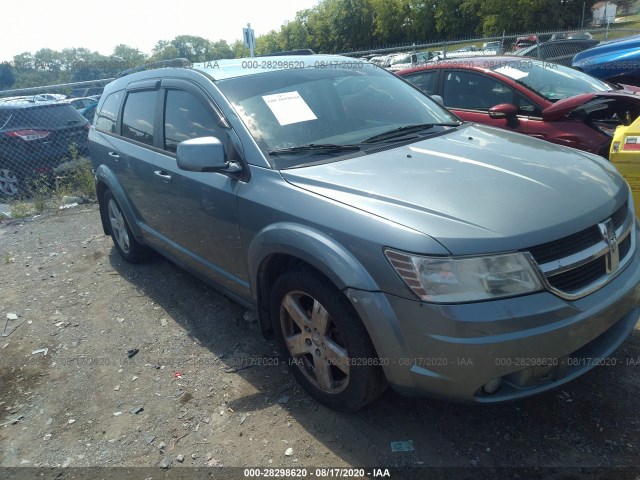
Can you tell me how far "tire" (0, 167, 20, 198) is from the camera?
27.4 ft

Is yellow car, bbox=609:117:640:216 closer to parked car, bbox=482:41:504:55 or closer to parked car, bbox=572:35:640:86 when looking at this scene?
parked car, bbox=572:35:640:86

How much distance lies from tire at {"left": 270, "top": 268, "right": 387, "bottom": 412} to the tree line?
41.3 metres

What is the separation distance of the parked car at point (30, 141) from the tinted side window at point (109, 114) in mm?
3802

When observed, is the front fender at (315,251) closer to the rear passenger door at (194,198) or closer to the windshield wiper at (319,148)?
the rear passenger door at (194,198)

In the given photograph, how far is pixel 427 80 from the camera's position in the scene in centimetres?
635

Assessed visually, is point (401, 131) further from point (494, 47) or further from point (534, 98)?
point (494, 47)

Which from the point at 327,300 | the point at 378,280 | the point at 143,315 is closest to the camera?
the point at 378,280

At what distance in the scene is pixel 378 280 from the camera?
2.23 metres

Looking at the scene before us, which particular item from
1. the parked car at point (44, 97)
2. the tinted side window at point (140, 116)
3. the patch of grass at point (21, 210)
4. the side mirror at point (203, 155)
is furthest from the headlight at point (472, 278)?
the parked car at point (44, 97)

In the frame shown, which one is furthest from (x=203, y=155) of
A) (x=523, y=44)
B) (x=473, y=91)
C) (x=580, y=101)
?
(x=523, y=44)

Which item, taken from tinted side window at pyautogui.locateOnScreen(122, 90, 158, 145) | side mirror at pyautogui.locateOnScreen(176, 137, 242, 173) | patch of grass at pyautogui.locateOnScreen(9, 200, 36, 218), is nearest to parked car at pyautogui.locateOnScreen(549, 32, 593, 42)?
tinted side window at pyautogui.locateOnScreen(122, 90, 158, 145)

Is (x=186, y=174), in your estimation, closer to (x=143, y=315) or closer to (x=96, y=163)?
(x=143, y=315)

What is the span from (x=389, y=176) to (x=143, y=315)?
8.62 feet

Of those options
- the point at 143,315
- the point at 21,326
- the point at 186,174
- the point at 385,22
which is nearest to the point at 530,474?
the point at 186,174
